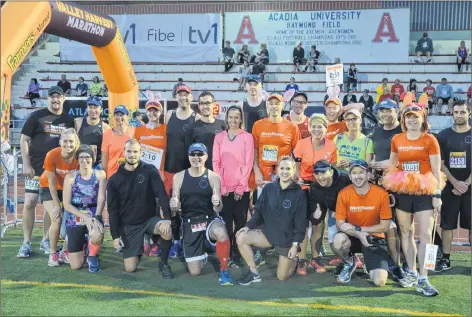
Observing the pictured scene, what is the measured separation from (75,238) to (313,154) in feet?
9.12

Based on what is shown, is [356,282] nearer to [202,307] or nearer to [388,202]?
[388,202]

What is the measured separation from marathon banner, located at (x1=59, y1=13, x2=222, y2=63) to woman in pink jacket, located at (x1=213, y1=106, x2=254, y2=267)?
15807 mm

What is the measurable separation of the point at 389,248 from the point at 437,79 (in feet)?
51.3

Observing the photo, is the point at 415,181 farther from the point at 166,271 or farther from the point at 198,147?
the point at 166,271

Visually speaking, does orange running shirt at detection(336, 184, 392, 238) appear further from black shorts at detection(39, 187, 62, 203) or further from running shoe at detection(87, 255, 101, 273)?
black shorts at detection(39, 187, 62, 203)

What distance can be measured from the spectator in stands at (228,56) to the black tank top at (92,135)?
48.2ft

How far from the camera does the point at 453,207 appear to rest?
255 inches

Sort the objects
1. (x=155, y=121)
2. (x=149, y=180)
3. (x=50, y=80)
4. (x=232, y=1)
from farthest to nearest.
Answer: (x=232, y=1) → (x=50, y=80) → (x=155, y=121) → (x=149, y=180)

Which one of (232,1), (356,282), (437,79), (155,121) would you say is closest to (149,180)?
(155,121)

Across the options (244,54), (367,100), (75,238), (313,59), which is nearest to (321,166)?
(75,238)

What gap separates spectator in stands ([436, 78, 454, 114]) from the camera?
18.5m

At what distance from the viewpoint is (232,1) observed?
78.8ft

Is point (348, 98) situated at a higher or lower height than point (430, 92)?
lower

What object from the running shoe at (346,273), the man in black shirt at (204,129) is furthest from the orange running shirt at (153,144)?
the running shoe at (346,273)
